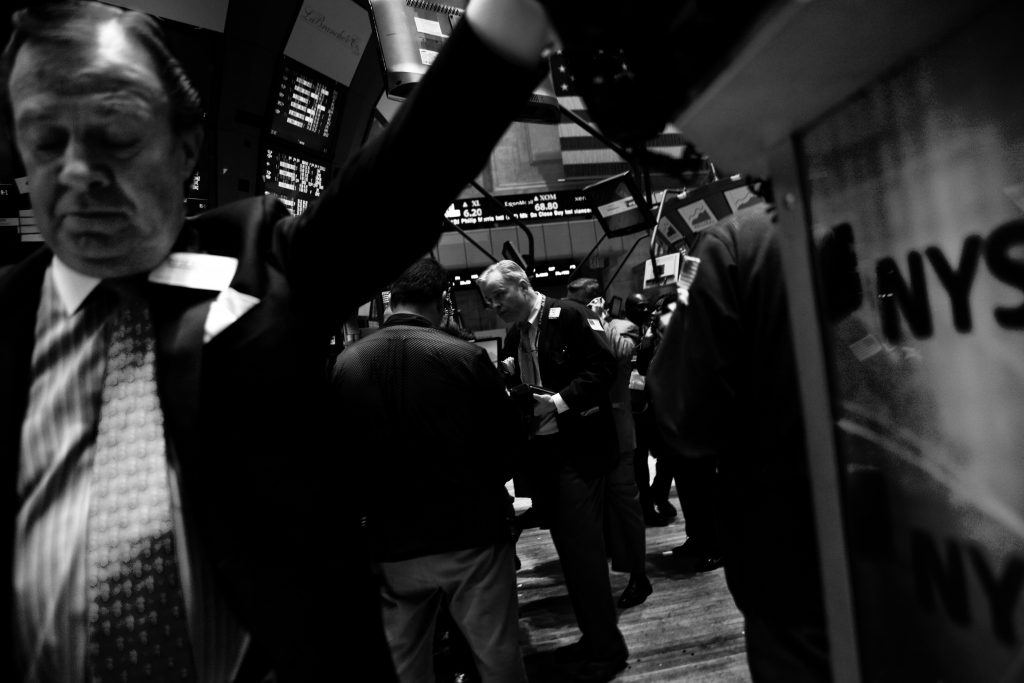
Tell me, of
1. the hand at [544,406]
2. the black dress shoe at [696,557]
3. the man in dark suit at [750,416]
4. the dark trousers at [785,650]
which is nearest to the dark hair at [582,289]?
the black dress shoe at [696,557]

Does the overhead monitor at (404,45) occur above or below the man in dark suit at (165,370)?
above

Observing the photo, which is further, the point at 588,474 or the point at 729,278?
the point at 588,474

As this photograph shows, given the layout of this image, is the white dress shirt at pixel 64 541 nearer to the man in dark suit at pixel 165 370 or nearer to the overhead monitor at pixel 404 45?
the man in dark suit at pixel 165 370

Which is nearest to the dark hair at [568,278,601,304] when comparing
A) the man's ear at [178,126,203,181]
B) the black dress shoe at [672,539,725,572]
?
the black dress shoe at [672,539,725,572]

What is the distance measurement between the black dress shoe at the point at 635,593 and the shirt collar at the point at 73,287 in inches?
136

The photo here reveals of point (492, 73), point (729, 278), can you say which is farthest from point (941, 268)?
point (729, 278)

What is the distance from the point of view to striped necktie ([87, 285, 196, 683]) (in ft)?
2.60

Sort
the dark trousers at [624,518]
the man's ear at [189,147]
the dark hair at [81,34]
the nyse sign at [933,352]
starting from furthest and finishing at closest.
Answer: the dark trousers at [624,518], the man's ear at [189,147], the dark hair at [81,34], the nyse sign at [933,352]

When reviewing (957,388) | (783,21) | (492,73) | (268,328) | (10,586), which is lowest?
(10,586)

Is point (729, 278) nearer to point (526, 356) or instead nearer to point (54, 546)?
point (54, 546)

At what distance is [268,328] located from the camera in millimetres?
865

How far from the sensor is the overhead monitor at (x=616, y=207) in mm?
4398

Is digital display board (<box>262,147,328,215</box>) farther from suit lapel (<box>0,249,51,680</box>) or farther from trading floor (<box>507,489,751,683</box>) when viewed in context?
suit lapel (<box>0,249,51,680</box>)

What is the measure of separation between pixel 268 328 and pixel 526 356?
262cm
